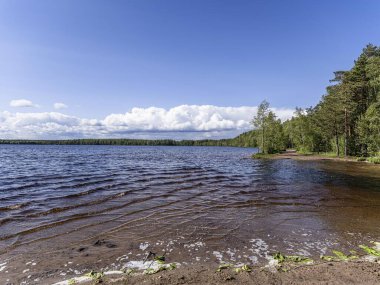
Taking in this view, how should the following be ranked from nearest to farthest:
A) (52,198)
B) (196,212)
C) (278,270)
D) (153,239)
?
(278,270), (153,239), (196,212), (52,198)

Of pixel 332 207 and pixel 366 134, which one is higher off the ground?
pixel 366 134

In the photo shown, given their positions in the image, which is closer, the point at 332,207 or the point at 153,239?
the point at 153,239

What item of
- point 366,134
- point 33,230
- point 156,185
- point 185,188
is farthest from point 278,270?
point 366,134

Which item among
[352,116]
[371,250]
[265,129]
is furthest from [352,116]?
[371,250]

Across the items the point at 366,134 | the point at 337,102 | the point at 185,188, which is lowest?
the point at 185,188

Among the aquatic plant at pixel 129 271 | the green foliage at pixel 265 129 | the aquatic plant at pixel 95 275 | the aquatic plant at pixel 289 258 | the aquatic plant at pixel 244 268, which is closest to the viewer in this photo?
the aquatic plant at pixel 95 275

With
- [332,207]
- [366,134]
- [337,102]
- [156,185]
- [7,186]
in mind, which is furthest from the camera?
[337,102]

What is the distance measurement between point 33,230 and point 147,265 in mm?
6368

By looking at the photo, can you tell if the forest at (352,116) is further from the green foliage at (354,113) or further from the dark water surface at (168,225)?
the dark water surface at (168,225)

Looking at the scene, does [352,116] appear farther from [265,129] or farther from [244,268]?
[244,268]

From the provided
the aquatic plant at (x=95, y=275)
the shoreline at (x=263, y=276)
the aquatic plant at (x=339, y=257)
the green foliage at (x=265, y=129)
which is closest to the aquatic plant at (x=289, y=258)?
the shoreline at (x=263, y=276)

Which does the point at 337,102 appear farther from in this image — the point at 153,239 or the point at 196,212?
the point at 153,239

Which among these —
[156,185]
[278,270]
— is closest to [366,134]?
[156,185]

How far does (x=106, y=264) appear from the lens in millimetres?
7500
